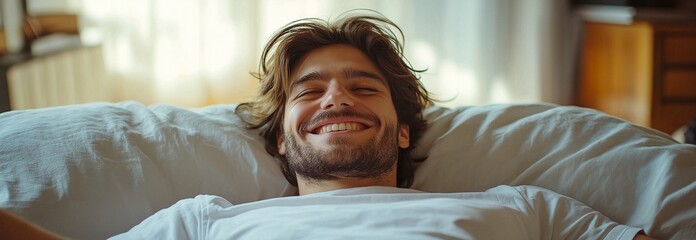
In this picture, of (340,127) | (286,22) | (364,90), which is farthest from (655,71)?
(340,127)

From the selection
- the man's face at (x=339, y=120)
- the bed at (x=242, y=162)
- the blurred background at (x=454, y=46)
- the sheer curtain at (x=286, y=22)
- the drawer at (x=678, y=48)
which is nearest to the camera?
the bed at (x=242, y=162)

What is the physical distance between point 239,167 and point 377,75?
0.33 meters

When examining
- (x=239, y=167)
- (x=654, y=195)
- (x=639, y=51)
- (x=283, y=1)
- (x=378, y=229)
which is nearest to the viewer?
(x=378, y=229)

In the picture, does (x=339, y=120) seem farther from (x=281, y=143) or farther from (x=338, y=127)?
(x=281, y=143)

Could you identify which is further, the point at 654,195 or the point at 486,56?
the point at 486,56

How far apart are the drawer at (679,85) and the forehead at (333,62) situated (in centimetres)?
234

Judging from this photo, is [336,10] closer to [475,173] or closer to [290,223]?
[475,173]

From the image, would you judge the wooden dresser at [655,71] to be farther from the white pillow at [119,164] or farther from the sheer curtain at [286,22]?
the white pillow at [119,164]

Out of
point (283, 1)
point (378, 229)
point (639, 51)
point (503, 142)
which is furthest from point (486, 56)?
point (378, 229)

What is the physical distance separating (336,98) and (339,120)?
47 mm

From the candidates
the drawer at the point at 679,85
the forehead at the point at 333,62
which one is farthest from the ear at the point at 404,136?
the drawer at the point at 679,85

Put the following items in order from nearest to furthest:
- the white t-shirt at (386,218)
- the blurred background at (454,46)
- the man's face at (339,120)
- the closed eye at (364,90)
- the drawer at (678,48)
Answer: the white t-shirt at (386,218) < the man's face at (339,120) < the closed eye at (364,90) < the drawer at (678,48) < the blurred background at (454,46)

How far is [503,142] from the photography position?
1493 mm

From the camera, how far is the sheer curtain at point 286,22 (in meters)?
3.78
